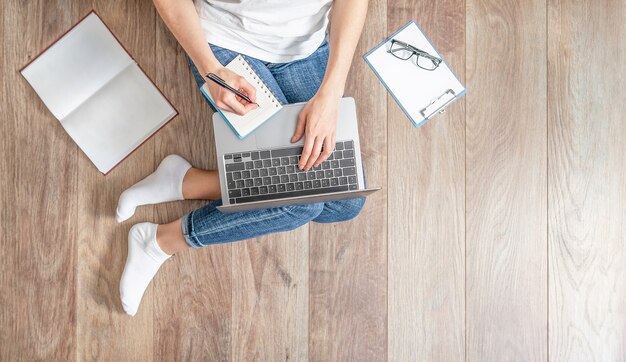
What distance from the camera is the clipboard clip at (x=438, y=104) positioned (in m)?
1.24

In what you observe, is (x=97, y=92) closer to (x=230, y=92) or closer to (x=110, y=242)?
(x=110, y=242)

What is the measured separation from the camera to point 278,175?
1.00 metres

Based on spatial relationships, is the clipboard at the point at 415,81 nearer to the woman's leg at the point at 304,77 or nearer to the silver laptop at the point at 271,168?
the woman's leg at the point at 304,77

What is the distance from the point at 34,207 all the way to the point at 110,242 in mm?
199

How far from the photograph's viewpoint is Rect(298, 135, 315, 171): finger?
0.96m

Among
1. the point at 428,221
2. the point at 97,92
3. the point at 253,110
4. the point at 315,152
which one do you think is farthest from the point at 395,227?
the point at 97,92

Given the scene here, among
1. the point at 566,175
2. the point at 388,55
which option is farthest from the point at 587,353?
the point at 388,55

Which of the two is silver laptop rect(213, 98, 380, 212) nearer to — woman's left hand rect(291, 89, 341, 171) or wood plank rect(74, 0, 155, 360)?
woman's left hand rect(291, 89, 341, 171)

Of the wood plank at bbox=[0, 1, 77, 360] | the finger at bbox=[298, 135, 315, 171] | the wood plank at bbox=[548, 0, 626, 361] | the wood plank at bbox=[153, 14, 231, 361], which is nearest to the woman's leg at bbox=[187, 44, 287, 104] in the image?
the finger at bbox=[298, 135, 315, 171]

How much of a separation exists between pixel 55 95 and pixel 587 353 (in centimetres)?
149

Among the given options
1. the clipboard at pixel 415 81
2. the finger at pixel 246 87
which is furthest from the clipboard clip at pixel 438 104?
the finger at pixel 246 87

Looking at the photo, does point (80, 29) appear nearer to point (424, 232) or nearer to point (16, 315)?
point (16, 315)

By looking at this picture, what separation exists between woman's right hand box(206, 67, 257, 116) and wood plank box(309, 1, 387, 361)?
1.32 feet

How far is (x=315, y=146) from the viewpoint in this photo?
38.0 inches
